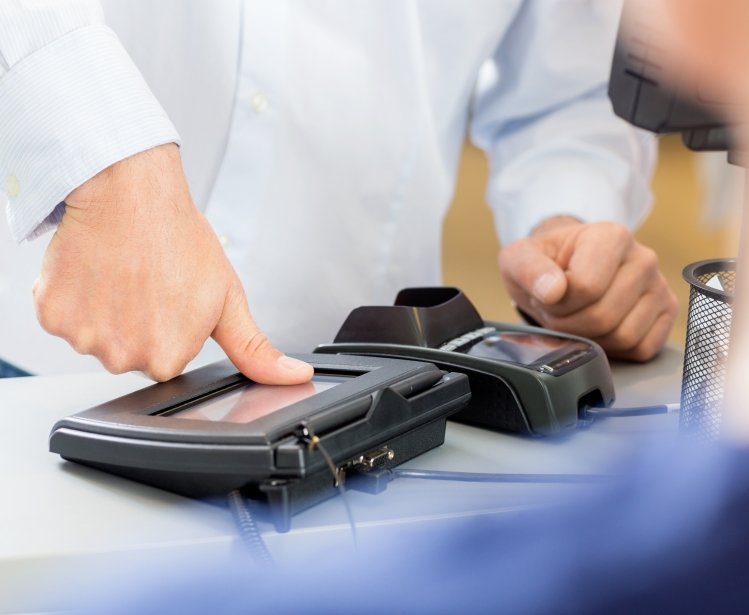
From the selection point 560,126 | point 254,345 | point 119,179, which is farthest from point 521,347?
point 560,126

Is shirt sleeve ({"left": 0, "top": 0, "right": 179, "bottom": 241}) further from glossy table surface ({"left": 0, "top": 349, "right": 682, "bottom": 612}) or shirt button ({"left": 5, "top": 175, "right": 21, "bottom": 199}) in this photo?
glossy table surface ({"left": 0, "top": 349, "right": 682, "bottom": 612})

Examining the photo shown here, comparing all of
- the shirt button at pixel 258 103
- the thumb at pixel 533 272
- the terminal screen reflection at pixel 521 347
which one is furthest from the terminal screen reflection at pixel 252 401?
the shirt button at pixel 258 103

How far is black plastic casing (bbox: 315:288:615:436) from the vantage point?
60cm

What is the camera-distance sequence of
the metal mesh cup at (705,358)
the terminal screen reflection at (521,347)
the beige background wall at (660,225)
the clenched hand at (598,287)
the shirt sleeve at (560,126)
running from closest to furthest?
the metal mesh cup at (705,358), the terminal screen reflection at (521,347), the clenched hand at (598,287), the shirt sleeve at (560,126), the beige background wall at (660,225)

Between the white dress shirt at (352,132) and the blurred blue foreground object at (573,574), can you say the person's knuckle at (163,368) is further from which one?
the white dress shirt at (352,132)

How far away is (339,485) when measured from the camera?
47cm

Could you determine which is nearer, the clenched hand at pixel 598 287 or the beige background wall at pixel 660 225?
the clenched hand at pixel 598 287

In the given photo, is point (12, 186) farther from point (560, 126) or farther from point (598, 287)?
point (560, 126)

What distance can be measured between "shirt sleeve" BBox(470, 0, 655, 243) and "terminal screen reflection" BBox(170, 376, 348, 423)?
617 mm

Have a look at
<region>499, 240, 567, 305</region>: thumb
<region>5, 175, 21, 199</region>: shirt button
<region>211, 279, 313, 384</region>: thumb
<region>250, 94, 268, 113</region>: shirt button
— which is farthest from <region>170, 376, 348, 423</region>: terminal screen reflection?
<region>250, 94, 268, 113</region>: shirt button

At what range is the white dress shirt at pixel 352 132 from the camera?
0.98m

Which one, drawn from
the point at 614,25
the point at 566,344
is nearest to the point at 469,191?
the point at 614,25

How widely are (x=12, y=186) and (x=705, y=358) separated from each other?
0.49 m

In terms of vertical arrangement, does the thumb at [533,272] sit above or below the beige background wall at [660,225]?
above
